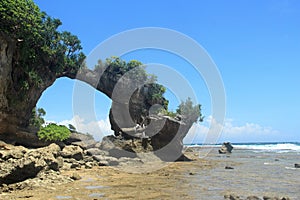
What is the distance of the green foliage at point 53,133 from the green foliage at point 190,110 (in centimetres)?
1331

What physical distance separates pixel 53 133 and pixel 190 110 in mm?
15477

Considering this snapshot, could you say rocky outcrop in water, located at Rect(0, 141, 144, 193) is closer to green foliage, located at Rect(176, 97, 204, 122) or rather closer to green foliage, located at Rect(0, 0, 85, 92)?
green foliage, located at Rect(0, 0, 85, 92)

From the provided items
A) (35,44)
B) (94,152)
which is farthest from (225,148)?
(35,44)

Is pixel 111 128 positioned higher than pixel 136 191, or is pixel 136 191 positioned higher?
pixel 111 128

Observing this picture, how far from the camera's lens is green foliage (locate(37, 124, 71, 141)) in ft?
82.2

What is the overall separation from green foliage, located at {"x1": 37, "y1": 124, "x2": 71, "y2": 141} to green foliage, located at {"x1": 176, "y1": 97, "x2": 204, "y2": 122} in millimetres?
13312

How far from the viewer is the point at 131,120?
3431cm

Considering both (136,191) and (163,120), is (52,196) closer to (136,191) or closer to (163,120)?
(136,191)

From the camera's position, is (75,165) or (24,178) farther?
(75,165)

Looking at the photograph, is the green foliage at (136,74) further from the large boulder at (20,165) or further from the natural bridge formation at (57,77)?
the large boulder at (20,165)

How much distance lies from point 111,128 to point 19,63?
14.2 meters

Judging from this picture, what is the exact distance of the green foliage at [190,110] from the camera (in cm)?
3228

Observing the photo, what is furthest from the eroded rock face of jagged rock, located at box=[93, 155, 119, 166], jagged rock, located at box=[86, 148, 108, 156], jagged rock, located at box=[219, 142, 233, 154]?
jagged rock, located at box=[219, 142, 233, 154]

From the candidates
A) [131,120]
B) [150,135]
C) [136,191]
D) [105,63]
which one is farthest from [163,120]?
[136,191]
